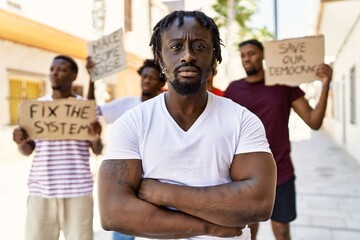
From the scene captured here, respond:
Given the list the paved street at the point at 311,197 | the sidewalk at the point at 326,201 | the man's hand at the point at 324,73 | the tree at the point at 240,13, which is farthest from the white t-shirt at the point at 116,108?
the tree at the point at 240,13

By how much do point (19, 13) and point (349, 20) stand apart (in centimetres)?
778

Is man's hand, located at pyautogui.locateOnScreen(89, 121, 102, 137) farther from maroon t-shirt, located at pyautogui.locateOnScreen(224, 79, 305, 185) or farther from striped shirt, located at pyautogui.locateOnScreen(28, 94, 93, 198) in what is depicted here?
maroon t-shirt, located at pyautogui.locateOnScreen(224, 79, 305, 185)

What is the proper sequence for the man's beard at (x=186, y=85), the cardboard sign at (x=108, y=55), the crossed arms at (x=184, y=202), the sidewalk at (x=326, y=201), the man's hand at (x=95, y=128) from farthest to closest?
the sidewalk at (x=326, y=201), the cardboard sign at (x=108, y=55), the man's hand at (x=95, y=128), the man's beard at (x=186, y=85), the crossed arms at (x=184, y=202)

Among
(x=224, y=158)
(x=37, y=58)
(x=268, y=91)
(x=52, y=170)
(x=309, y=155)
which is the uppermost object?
(x=37, y=58)

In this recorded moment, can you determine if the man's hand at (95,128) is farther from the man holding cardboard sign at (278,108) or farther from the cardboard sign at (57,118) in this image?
the man holding cardboard sign at (278,108)

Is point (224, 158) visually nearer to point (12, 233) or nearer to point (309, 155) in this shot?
point (12, 233)

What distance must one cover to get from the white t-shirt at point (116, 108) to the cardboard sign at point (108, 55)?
0.26 meters

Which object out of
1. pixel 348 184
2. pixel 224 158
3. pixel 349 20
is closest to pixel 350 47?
pixel 349 20

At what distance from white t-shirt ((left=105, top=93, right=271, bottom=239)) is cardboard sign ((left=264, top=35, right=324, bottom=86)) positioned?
1.47m

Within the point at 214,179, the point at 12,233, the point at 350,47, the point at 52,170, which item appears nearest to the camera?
the point at 214,179

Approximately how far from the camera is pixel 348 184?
271 inches

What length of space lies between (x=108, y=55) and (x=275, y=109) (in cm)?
146

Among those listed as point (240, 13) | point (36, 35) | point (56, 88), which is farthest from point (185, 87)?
point (240, 13)

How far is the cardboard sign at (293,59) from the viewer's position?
2.86m
